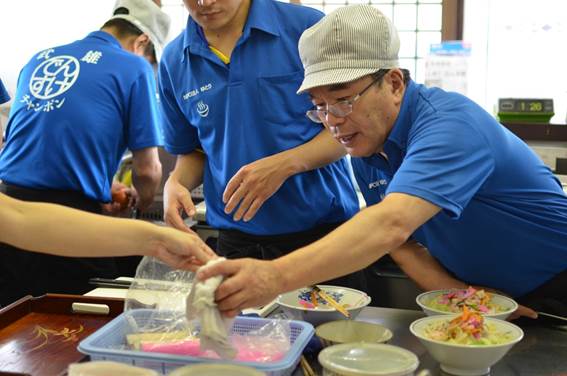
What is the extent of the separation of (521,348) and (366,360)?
17.5 inches

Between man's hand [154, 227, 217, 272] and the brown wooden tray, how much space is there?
0.27m

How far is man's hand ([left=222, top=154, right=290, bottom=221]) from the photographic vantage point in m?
1.82

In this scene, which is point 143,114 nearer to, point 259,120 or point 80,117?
point 80,117

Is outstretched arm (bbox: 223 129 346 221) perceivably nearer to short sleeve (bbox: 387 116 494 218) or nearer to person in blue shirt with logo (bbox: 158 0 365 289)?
person in blue shirt with logo (bbox: 158 0 365 289)

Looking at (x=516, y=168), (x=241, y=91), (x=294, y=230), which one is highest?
(x=241, y=91)

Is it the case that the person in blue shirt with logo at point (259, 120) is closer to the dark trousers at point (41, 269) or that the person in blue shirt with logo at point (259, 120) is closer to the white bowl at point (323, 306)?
the white bowl at point (323, 306)

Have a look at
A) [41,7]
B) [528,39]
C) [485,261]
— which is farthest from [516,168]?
[41,7]

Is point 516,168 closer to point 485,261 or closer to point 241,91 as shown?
point 485,261

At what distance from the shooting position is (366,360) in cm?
130

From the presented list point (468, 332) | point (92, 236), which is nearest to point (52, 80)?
point (92, 236)

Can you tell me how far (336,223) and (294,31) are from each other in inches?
23.0

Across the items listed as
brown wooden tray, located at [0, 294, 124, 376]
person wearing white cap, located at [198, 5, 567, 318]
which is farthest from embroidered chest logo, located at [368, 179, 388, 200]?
brown wooden tray, located at [0, 294, 124, 376]

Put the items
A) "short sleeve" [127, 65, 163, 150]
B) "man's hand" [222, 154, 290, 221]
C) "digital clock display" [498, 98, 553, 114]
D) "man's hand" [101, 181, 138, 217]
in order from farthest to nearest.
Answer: "digital clock display" [498, 98, 553, 114], "man's hand" [101, 181, 138, 217], "short sleeve" [127, 65, 163, 150], "man's hand" [222, 154, 290, 221]

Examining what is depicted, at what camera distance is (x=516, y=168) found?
1606 millimetres
